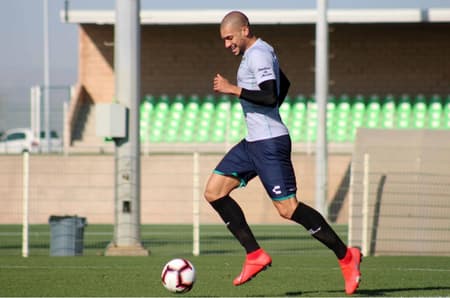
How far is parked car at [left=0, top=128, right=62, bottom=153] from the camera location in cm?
2992

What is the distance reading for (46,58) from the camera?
50.4 m

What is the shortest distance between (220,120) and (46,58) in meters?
19.1

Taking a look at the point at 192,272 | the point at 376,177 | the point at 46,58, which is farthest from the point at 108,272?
the point at 46,58

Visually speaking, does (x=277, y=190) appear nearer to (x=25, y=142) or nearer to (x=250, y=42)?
(x=250, y=42)

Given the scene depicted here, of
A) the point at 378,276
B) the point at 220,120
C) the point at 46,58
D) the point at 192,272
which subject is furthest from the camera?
the point at 46,58

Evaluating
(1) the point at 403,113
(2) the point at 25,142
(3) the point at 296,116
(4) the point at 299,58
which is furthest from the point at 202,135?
(2) the point at 25,142

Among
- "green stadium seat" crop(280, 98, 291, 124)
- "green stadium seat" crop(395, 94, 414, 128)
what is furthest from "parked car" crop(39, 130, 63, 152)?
"green stadium seat" crop(395, 94, 414, 128)

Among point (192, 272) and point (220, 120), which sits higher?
point (220, 120)

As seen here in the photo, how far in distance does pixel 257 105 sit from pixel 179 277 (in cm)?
140

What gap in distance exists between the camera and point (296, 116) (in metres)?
32.5

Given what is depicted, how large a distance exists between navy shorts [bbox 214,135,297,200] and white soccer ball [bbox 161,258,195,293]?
2.68 ft

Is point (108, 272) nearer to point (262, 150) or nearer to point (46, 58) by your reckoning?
point (262, 150)

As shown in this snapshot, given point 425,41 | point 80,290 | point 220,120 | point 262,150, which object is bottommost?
point 80,290

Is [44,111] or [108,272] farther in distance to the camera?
[44,111]
